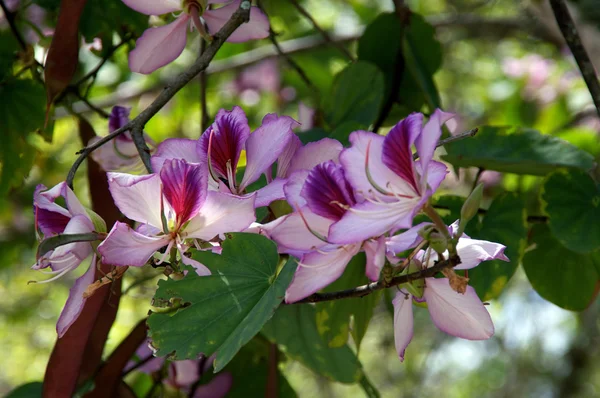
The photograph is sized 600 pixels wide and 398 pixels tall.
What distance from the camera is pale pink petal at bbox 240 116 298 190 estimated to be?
705mm

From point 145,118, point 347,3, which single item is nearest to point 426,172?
point 145,118

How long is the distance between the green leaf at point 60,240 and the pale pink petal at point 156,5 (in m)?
0.37

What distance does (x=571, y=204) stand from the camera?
3.49 ft

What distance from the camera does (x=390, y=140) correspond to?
0.61 metres

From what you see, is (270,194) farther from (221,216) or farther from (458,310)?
(458,310)

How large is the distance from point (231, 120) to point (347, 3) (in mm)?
2313

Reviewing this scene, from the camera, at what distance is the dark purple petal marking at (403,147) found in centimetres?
60

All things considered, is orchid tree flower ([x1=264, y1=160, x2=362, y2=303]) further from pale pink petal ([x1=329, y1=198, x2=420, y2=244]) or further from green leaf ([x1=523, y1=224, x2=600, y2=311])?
green leaf ([x1=523, y1=224, x2=600, y2=311])

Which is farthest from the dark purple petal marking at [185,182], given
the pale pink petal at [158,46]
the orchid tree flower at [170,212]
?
the pale pink petal at [158,46]

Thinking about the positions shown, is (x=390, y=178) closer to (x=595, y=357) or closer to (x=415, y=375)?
(x=415, y=375)

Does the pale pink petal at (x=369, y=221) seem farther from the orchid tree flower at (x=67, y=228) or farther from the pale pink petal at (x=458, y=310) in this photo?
the orchid tree flower at (x=67, y=228)

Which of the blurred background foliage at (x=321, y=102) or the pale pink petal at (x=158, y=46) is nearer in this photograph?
the pale pink petal at (x=158, y=46)

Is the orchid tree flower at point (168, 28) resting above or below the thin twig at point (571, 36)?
above

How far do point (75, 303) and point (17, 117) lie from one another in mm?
555
